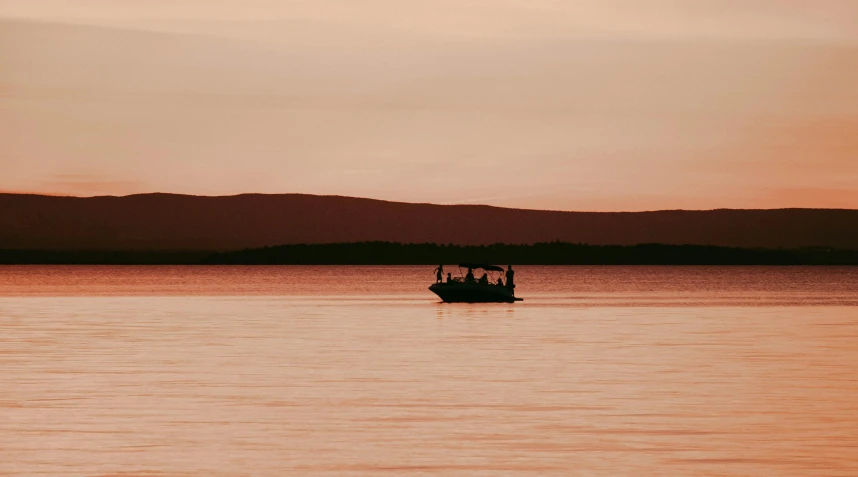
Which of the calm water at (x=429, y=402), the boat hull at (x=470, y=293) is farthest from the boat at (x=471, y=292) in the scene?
the calm water at (x=429, y=402)

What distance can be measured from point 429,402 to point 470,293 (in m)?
55.3

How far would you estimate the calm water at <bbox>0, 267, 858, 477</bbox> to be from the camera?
19078mm

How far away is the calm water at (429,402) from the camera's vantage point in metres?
19.1

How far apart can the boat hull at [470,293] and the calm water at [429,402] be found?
29373 mm

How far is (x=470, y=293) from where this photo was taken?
266 ft

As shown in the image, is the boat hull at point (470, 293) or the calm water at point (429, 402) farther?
the boat hull at point (470, 293)

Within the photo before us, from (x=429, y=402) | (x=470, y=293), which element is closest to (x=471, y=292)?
(x=470, y=293)

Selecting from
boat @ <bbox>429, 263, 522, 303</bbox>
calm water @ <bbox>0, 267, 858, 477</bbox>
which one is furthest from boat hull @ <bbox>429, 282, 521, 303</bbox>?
calm water @ <bbox>0, 267, 858, 477</bbox>

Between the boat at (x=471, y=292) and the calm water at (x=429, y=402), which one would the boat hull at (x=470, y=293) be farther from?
the calm water at (x=429, y=402)

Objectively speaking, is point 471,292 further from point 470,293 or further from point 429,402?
point 429,402

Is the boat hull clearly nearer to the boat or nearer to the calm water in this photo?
the boat

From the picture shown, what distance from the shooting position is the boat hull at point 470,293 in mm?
80812

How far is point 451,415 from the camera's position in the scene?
78.2 feet

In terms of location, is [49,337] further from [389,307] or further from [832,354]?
[389,307]
